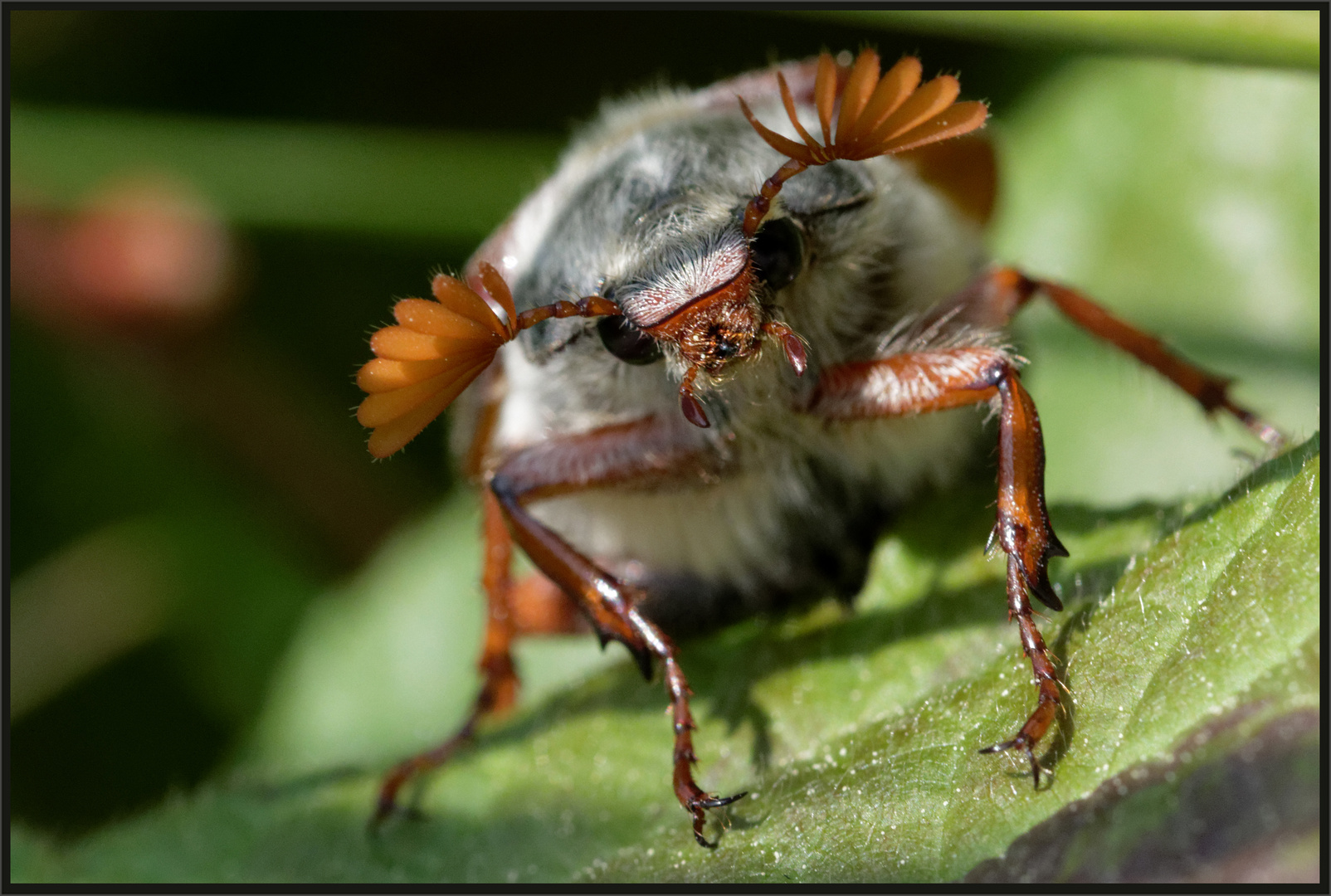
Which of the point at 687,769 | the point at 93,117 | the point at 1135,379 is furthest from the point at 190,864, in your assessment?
the point at 93,117

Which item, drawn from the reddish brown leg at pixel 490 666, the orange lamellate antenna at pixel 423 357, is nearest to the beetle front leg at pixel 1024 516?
the orange lamellate antenna at pixel 423 357

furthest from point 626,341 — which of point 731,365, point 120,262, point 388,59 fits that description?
point 388,59

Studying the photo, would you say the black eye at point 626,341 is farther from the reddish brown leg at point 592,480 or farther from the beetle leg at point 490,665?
the beetle leg at point 490,665

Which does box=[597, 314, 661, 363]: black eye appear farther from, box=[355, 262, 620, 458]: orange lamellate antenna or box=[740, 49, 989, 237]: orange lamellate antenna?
box=[740, 49, 989, 237]: orange lamellate antenna

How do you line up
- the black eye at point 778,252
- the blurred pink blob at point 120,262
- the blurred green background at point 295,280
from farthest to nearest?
the blurred pink blob at point 120,262, the blurred green background at point 295,280, the black eye at point 778,252

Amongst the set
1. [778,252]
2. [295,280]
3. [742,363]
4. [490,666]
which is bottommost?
[490,666]

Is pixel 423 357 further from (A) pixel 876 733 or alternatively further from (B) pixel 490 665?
(B) pixel 490 665

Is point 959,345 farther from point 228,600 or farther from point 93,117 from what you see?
point 93,117
